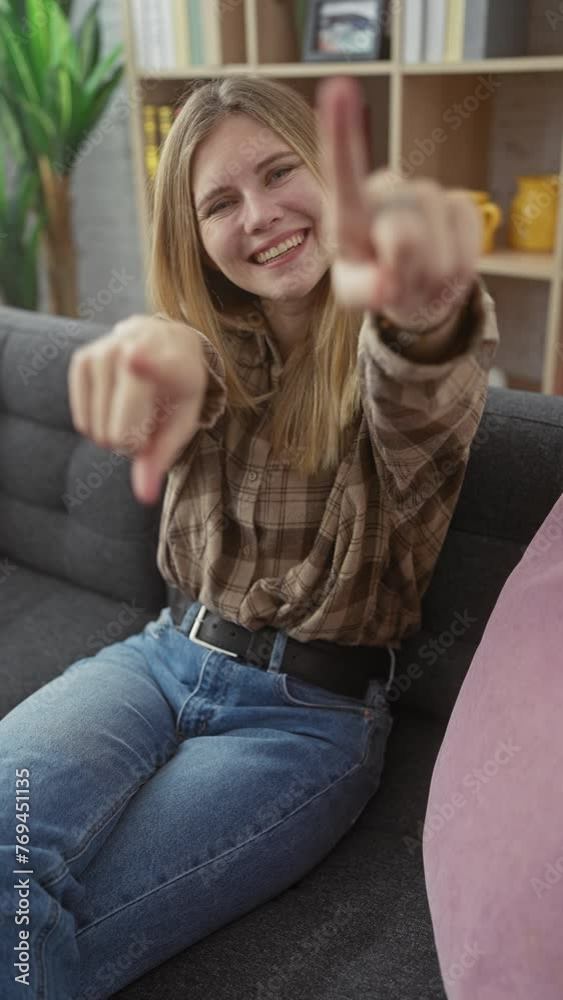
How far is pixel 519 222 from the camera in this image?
223 cm

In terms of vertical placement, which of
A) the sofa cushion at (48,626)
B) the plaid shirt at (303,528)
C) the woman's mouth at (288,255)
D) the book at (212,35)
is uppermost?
the book at (212,35)

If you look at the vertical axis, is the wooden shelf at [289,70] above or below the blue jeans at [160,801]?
above

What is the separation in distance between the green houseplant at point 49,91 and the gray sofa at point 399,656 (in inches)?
46.6

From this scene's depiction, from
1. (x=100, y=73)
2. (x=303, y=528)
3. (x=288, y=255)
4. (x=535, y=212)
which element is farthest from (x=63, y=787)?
(x=100, y=73)

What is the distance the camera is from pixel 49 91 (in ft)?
8.63

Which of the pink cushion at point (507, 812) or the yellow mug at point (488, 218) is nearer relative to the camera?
the pink cushion at point (507, 812)

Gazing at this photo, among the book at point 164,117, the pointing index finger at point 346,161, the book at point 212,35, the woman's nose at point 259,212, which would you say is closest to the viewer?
the pointing index finger at point 346,161

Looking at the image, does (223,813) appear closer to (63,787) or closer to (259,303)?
(63,787)

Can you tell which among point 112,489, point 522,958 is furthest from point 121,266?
point 522,958

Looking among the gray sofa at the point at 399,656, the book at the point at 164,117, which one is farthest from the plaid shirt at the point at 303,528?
the book at the point at 164,117

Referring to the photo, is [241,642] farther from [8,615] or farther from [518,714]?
[8,615]

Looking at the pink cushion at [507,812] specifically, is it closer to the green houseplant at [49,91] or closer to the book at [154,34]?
the book at [154,34]

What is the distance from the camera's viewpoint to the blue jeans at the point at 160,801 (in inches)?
35.1

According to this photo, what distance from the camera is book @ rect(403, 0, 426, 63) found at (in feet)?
6.58
